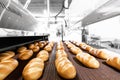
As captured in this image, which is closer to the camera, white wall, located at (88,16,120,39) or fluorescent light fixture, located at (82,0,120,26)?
fluorescent light fixture, located at (82,0,120,26)

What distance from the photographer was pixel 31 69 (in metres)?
0.62

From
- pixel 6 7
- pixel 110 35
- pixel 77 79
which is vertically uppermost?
pixel 6 7

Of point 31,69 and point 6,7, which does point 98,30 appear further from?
point 31,69

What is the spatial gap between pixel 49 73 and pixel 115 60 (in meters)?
0.45

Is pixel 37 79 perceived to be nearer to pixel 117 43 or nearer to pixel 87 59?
pixel 87 59

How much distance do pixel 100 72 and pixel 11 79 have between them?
20.6 inches

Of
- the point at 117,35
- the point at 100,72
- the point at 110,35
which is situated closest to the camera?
the point at 100,72

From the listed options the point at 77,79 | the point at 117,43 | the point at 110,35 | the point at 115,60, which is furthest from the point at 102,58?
the point at 110,35

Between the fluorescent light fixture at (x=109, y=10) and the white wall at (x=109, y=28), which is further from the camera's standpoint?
the white wall at (x=109, y=28)

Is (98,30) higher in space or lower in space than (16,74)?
higher

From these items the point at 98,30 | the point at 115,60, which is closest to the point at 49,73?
the point at 115,60

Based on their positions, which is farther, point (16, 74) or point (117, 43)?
point (117, 43)

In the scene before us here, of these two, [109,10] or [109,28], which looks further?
[109,28]

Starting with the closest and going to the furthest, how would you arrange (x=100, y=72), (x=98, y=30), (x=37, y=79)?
(x=37, y=79), (x=100, y=72), (x=98, y=30)
